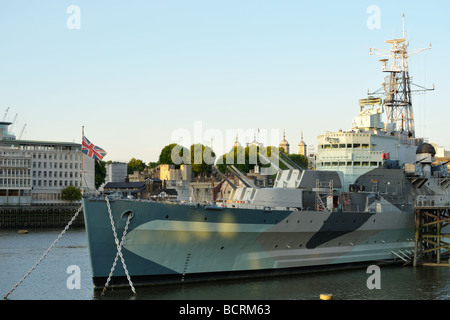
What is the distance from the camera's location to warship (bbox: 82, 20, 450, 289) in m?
26.5

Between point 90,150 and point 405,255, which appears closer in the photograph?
point 90,150

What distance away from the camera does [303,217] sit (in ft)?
100

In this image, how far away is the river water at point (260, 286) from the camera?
2625 cm

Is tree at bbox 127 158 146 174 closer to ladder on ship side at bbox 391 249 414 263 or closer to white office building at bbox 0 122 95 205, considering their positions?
white office building at bbox 0 122 95 205

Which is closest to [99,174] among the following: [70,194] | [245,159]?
[70,194]

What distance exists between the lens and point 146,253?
1052 inches

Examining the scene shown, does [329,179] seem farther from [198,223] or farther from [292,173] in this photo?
[198,223]

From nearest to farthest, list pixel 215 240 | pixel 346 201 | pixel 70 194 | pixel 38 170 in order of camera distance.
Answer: pixel 215 240 → pixel 346 201 → pixel 70 194 → pixel 38 170

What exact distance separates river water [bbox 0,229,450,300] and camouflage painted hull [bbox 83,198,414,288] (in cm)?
64

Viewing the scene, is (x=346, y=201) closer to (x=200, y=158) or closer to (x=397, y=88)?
(x=397, y=88)

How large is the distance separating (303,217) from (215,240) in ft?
16.8

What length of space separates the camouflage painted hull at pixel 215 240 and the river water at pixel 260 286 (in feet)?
2.09
